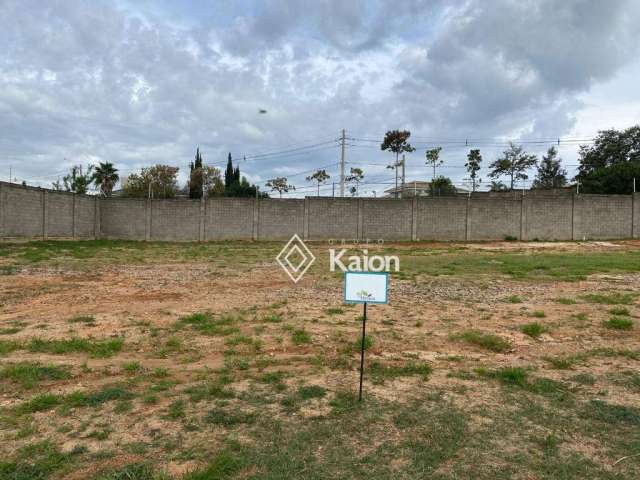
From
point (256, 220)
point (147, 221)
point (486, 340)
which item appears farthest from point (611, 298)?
point (147, 221)

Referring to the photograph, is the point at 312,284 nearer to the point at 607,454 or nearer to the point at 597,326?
the point at 597,326

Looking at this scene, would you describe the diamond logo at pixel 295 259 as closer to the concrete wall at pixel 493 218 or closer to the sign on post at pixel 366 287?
the sign on post at pixel 366 287

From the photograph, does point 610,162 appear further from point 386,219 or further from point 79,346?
point 79,346

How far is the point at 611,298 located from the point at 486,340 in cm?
429

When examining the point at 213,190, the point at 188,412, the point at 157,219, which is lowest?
the point at 188,412

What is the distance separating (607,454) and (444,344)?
265 centimetres

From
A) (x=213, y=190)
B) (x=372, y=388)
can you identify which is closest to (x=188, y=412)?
(x=372, y=388)

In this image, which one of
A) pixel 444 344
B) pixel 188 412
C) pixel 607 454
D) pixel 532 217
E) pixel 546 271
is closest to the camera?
pixel 607 454

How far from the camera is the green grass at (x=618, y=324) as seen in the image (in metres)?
6.14

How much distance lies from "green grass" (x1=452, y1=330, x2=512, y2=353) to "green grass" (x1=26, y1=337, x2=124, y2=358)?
435cm

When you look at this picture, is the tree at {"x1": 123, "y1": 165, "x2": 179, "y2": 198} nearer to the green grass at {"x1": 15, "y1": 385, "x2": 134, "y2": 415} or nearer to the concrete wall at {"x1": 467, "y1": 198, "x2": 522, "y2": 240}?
the concrete wall at {"x1": 467, "y1": 198, "x2": 522, "y2": 240}

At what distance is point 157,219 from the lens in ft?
91.1

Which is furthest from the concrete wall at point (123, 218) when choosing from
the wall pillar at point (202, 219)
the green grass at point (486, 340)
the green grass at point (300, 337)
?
the green grass at point (486, 340)

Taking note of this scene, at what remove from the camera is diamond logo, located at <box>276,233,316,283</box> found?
12.8 meters
